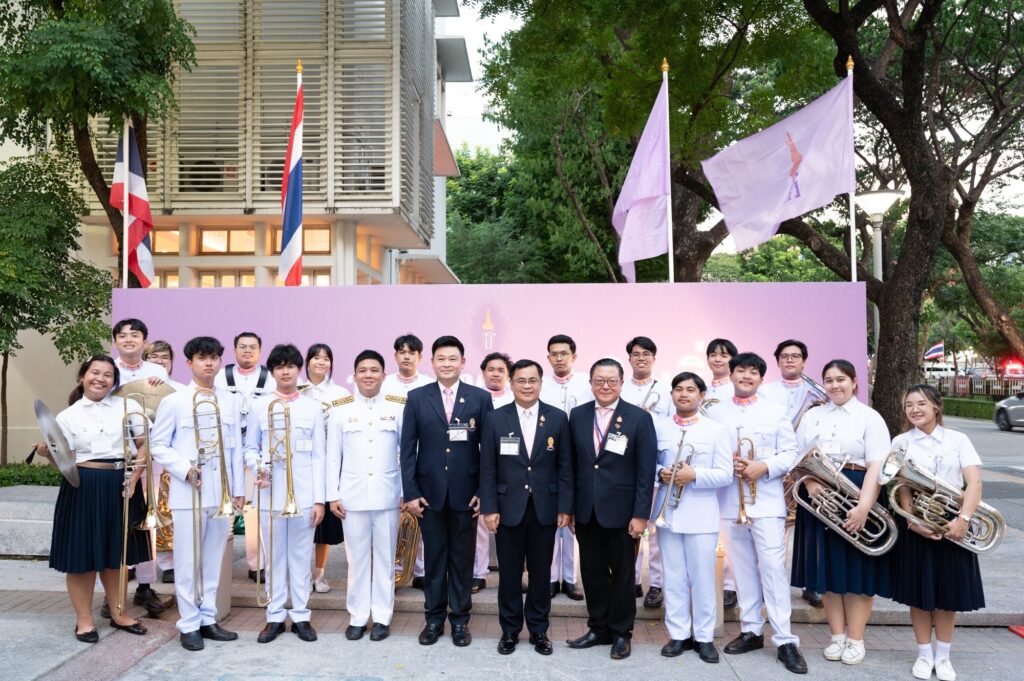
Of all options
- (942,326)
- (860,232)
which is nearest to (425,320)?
(860,232)

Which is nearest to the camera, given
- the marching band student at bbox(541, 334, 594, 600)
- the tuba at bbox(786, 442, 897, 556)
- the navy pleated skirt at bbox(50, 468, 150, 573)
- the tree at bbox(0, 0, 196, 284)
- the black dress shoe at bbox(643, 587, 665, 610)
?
the tuba at bbox(786, 442, 897, 556)

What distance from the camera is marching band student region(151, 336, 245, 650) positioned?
5.27 metres

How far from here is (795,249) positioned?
4222 centimetres

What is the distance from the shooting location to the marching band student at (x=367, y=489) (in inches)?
214

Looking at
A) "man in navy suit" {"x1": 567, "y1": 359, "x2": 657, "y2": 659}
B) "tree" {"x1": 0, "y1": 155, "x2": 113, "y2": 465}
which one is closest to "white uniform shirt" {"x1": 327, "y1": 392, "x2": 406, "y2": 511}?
"man in navy suit" {"x1": 567, "y1": 359, "x2": 657, "y2": 659}

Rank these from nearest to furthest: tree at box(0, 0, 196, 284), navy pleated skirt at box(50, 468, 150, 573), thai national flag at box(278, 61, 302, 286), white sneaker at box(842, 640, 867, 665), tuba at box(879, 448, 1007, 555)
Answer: tuba at box(879, 448, 1007, 555) → white sneaker at box(842, 640, 867, 665) → navy pleated skirt at box(50, 468, 150, 573) → tree at box(0, 0, 196, 284) → thai national flag at box(278, 61, 302, 286)

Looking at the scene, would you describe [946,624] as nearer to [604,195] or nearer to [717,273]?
[604,195]

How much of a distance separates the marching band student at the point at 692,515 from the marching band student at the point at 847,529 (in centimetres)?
57

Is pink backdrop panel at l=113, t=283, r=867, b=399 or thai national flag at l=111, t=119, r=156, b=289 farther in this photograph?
thai national flag at l=111, t=119, r=156, b=289

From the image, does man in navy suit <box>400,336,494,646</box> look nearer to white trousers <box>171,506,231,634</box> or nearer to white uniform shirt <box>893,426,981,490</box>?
white trousers <box>171,506,231,634</box>

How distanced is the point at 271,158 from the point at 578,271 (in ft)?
34.7

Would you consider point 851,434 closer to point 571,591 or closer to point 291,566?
point 571,591

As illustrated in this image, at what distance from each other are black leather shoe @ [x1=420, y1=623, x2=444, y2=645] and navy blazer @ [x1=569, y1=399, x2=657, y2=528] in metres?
1.21

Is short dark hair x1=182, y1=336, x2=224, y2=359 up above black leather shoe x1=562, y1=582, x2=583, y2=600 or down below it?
above
